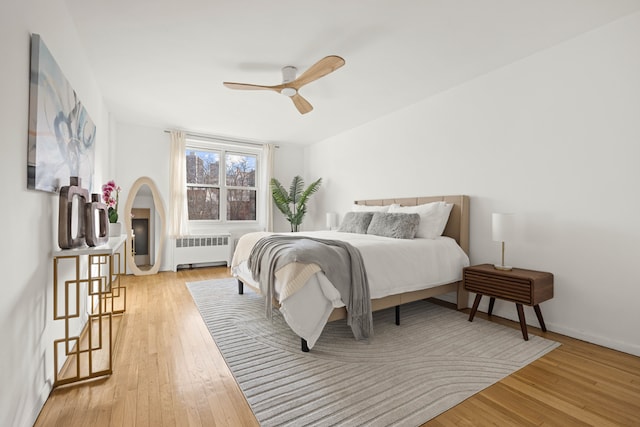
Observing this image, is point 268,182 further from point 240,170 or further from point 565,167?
point 565,167

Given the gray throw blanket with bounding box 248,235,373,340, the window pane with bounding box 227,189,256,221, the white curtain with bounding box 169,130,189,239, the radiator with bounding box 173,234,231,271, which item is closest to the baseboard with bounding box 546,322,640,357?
the gray throw blanket with bounding box 248,235,373,340

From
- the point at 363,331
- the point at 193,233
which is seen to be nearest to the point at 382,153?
the point at 363,331

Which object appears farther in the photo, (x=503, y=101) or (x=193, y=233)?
(x=193, y=233)

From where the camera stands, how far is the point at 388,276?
2588 mm

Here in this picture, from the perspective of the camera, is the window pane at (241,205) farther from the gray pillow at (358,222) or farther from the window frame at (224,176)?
the gray pillow at (358,222)

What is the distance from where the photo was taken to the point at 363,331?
7.88 feet

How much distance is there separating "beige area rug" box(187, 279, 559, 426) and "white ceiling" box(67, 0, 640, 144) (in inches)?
99.1

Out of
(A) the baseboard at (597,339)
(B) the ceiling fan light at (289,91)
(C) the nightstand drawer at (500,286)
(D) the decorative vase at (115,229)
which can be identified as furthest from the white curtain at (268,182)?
(A) the baseboard at (597,339)

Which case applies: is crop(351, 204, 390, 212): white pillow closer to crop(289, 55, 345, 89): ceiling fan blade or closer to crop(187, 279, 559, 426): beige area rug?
crop(187, 279, 559, 426): beige area rug

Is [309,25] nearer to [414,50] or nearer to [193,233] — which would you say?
[414,50]

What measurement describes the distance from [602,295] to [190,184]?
5.80 meters

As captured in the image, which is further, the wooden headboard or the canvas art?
the wooden headboard

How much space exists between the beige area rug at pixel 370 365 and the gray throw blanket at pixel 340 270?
21 cm

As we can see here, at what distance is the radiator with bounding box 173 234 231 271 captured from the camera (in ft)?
17.0
